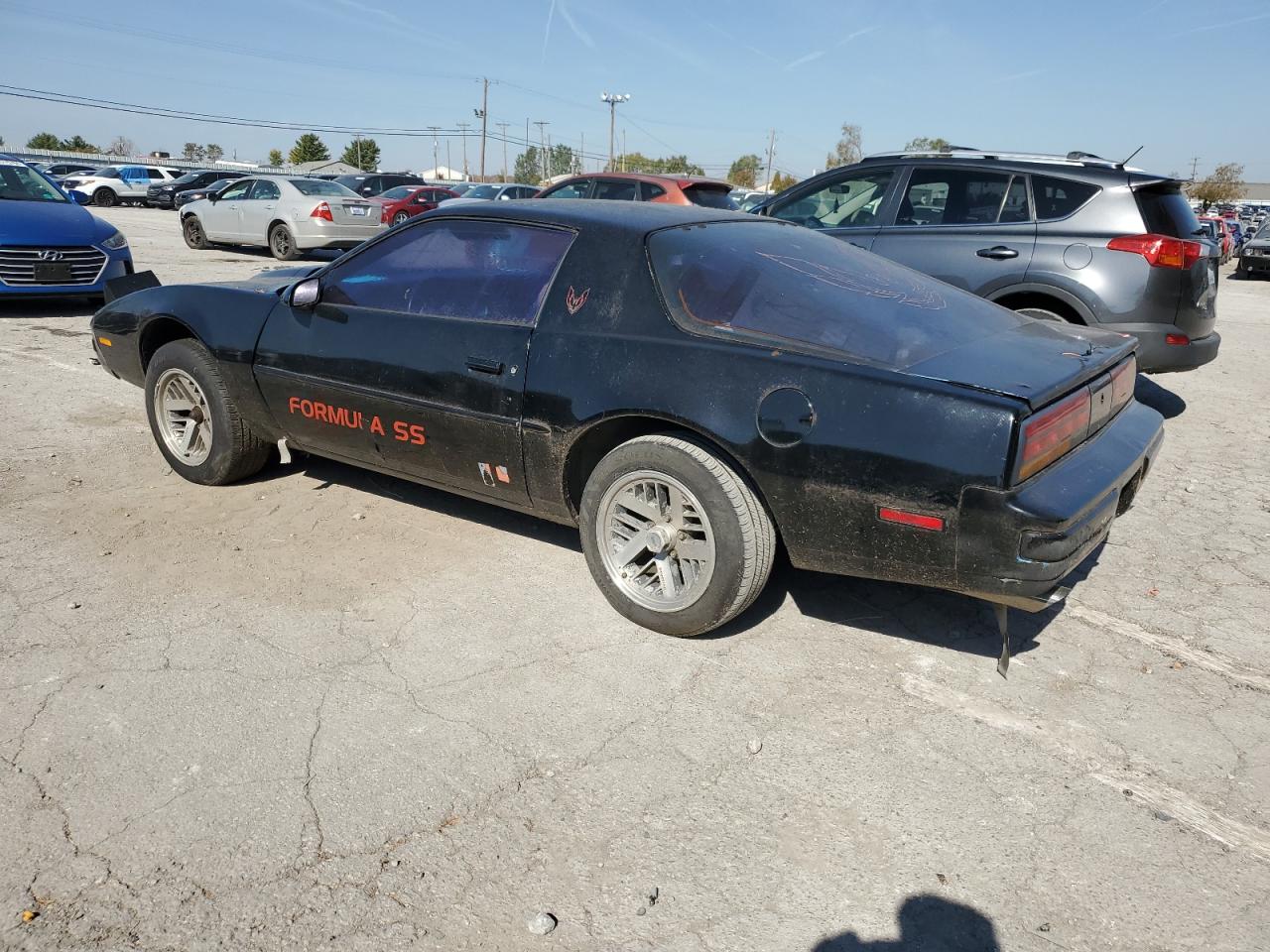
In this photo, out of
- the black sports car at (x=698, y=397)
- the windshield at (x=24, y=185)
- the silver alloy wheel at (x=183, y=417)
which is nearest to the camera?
the black sports car at (x=698, y=397)

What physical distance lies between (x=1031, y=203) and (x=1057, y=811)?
469cm

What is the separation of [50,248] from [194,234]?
9.11m

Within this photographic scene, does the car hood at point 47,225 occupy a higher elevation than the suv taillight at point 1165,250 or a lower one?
lower

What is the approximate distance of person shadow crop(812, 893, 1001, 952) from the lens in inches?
81.0

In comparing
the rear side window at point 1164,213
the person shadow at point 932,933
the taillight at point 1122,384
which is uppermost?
the rear side window at point 1164,213

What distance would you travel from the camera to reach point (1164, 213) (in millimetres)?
5715

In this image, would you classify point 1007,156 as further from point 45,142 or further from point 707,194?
point 45,142

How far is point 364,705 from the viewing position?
9.53 feet

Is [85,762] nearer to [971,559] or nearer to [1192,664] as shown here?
[971,559]

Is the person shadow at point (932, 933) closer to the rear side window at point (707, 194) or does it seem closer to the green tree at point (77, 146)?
the rear side window at point (707, 194)

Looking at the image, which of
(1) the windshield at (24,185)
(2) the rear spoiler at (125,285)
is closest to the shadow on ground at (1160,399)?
(2) the rear spoiler at (125,285)

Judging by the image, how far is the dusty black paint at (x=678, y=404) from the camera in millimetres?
2729

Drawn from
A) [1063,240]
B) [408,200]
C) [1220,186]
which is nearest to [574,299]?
[1063,240]

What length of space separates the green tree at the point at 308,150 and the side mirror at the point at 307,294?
306ft
